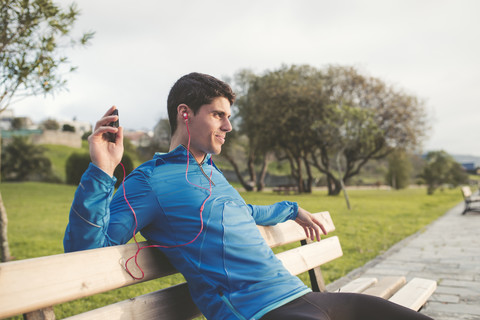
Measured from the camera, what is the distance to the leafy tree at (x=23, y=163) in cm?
3447

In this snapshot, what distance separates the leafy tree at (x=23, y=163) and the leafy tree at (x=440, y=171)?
34720 mm

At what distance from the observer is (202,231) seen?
72.4 inches

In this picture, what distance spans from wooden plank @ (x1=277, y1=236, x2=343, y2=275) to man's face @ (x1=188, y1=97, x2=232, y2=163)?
3.05 ft

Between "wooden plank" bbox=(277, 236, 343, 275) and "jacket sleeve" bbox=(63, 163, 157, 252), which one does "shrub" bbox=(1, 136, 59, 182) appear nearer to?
"wooden plank" bbox=(277, 236, 343, 275)

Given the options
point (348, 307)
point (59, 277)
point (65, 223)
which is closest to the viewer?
point (59, 277)

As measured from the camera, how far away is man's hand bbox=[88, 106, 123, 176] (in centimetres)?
156

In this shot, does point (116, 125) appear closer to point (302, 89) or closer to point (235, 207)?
point (235, 207)

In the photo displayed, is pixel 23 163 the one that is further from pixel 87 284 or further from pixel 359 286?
pixel 87 284

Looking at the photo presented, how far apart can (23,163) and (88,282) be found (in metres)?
37.6

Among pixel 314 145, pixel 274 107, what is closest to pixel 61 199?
pixel 274 107

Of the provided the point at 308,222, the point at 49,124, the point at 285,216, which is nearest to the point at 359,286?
the point at 308,222

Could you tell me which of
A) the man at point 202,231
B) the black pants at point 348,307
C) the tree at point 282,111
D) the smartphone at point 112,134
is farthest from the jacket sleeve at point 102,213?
the tree at point 282,111

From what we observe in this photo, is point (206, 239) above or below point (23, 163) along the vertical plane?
below

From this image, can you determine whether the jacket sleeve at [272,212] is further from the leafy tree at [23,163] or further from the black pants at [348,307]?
the leafy tree at [23,163]
